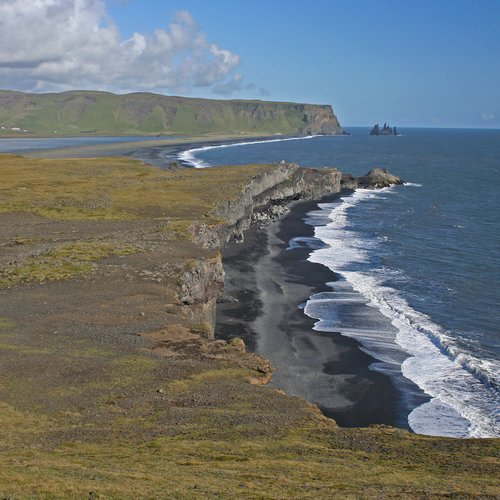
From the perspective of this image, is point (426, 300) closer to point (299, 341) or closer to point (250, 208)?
point (299, 341)

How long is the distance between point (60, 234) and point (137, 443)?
43.9 meters

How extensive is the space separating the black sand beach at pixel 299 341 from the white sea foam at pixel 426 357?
1.53 metres

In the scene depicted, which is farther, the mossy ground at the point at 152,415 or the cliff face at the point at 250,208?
the cliff face at the point at 250,208

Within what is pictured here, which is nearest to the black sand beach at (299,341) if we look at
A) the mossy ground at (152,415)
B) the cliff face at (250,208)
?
the cliff face at (250,208)

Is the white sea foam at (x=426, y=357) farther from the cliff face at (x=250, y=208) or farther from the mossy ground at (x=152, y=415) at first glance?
the cliff face at (x=250, y=208)

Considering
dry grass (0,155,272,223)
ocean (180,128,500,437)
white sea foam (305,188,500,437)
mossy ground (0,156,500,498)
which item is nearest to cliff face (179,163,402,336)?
mossy ground (0,156,500,498)

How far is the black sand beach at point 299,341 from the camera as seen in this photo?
4175 centimetres

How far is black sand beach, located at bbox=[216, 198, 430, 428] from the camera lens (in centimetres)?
4175

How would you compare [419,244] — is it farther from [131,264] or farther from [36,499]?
[36,499]

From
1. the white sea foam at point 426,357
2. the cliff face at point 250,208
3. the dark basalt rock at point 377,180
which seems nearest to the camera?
the white sea foam at point 426,357

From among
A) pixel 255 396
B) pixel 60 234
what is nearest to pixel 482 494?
pixel 255 396

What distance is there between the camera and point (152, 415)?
100.0 ft

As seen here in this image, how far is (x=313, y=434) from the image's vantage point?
29.0 metres

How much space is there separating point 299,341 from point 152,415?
948 inches
